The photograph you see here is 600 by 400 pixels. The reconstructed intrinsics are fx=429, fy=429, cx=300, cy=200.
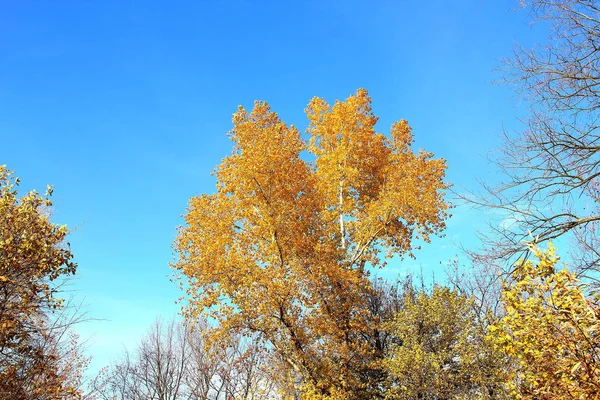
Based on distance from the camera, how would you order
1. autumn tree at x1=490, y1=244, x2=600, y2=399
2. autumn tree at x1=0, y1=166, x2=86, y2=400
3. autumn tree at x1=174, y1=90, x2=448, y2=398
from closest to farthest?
autumn tree at x1=490, y1=244, x2=600, y2=399
autumn tree at x1=0, y1=166, x2=86, y2=400
autumn tree at x1=174, y1=90, x2=448, y2=398

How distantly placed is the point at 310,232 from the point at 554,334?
9773 millimetres

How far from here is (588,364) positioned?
3.92 meters

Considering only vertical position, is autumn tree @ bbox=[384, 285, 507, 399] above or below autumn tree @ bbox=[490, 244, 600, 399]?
above

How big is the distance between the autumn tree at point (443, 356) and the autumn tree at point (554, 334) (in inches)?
302

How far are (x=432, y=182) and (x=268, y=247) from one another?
6130 mm

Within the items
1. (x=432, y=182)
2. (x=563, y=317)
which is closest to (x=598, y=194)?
(x=563, y=317)

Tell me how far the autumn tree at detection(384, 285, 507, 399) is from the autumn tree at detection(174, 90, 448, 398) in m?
1.12

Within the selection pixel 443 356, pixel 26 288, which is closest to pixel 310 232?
pixel 443 356

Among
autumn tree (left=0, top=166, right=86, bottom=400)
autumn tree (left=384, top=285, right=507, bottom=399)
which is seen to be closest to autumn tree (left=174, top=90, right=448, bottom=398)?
autumn tree (left=384, top=285, right=507, bottom=399)

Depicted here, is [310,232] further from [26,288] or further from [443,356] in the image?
[26,288]

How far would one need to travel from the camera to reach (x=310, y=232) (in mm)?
13734

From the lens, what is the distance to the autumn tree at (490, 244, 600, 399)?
13.0ft

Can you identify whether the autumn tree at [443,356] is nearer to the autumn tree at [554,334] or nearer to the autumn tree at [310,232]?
the autumn tree at [310,232]

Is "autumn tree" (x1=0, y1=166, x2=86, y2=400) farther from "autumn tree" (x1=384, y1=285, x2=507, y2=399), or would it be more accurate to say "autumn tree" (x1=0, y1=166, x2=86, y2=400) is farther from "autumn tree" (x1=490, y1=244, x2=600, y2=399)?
"autumn tree" (x1=384, y1=285, x2=507, y2=399)
